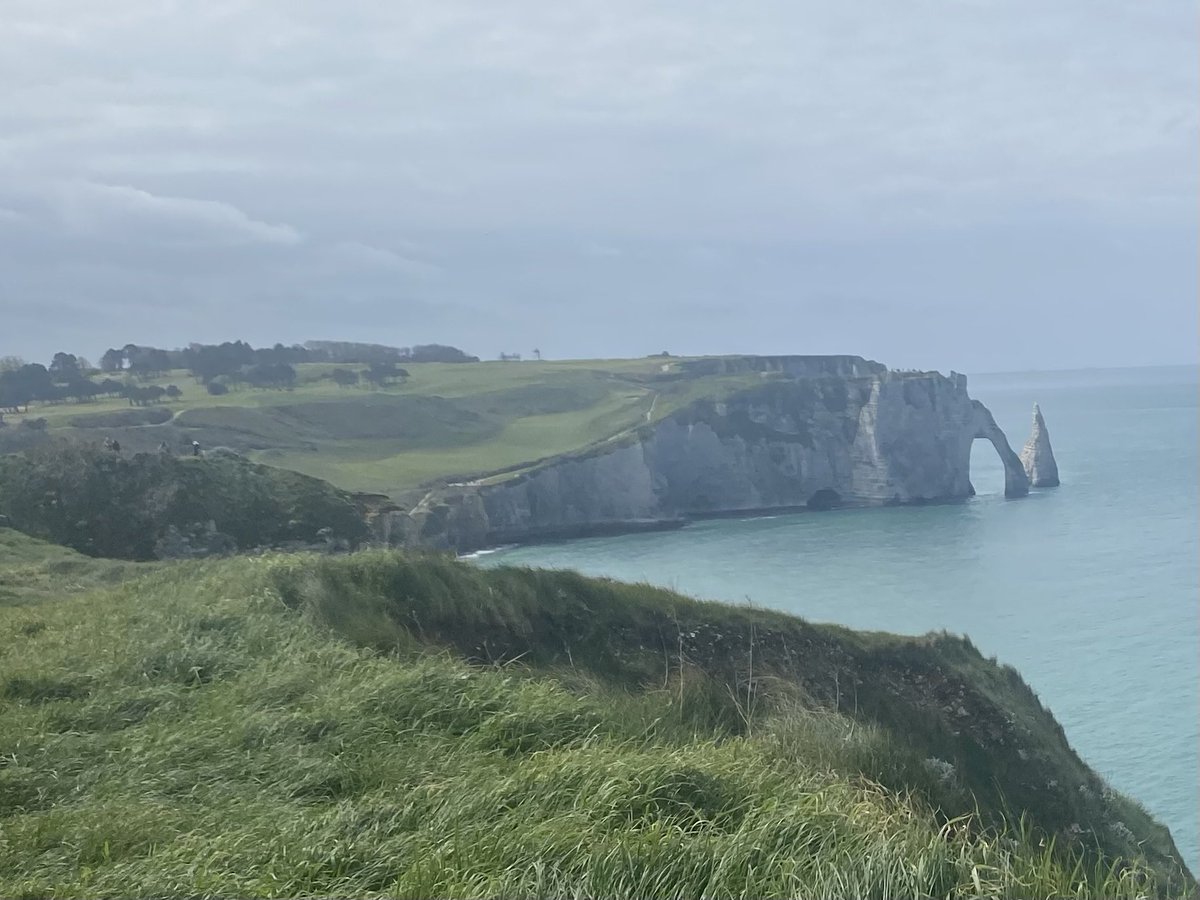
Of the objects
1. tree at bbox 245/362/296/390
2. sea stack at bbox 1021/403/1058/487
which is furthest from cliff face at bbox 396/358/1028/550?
tree at bbox 245/362/296/390

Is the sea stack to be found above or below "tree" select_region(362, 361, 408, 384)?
below

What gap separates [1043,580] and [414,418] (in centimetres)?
4409

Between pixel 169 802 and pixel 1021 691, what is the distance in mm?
17787

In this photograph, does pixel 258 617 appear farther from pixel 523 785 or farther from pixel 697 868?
pixel 697 868

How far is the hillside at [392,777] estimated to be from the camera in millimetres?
4645

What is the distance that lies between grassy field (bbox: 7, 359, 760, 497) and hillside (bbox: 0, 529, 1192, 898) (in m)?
42.5

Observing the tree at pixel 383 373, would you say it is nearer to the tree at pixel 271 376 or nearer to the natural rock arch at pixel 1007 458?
the tree at pixel 271 376

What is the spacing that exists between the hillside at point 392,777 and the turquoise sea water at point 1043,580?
1682 centimetres

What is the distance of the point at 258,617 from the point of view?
9.98 m

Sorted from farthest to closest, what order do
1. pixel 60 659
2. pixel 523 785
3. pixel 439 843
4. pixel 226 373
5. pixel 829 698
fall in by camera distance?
pixel 226 373, pixel 829 698, pixel 60 659, pixel 523 785, pixel 439 843

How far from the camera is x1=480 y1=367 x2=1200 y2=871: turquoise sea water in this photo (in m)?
30.3

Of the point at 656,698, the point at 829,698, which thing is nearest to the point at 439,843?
the point at 656,698

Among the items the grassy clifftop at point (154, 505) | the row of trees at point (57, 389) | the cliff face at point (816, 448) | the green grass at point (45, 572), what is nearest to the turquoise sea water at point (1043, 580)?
the cliff face at point (816, 448)

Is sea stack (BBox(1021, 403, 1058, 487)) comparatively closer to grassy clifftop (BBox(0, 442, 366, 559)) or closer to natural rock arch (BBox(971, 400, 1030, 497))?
natural rock arch (BBox(971, 400, 1030, 497))
